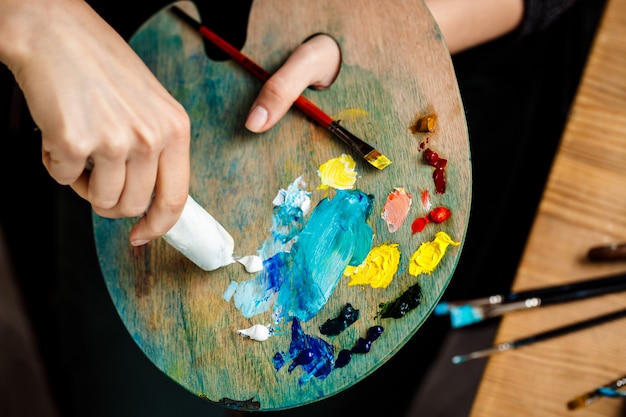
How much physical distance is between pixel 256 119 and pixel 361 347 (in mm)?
264

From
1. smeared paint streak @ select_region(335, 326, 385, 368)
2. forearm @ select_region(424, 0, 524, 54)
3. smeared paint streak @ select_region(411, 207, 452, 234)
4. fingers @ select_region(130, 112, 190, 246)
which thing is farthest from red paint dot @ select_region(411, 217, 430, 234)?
forearm @ select_region(424, 0, 524, 54)

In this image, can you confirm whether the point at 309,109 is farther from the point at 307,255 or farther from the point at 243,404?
the point at 243,404

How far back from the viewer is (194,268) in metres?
0.57

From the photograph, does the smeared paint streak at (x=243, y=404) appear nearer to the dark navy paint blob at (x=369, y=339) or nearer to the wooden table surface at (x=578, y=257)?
the dark navy paint blob at (x=369, y=339)

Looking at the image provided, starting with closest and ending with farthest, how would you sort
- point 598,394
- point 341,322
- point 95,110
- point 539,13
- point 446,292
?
point 95,110, point 341,322, point 598,394, point 539,13, point 446,292

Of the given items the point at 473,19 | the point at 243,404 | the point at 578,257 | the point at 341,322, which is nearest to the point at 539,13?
the point at 473,19

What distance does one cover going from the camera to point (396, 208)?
51 centimetres

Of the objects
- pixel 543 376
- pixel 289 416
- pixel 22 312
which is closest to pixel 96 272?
pixel 22 312

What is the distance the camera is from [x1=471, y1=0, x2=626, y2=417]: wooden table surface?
675 mm

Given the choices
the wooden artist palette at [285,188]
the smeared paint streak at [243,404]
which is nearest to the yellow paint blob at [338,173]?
the wooden artist palette at [285,188]

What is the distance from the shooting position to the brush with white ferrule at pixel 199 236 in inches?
20.1

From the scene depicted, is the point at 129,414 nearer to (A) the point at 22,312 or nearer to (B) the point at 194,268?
(A) the point at 22,312

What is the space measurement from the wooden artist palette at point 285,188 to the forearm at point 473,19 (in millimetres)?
216

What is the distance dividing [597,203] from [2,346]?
109cm
